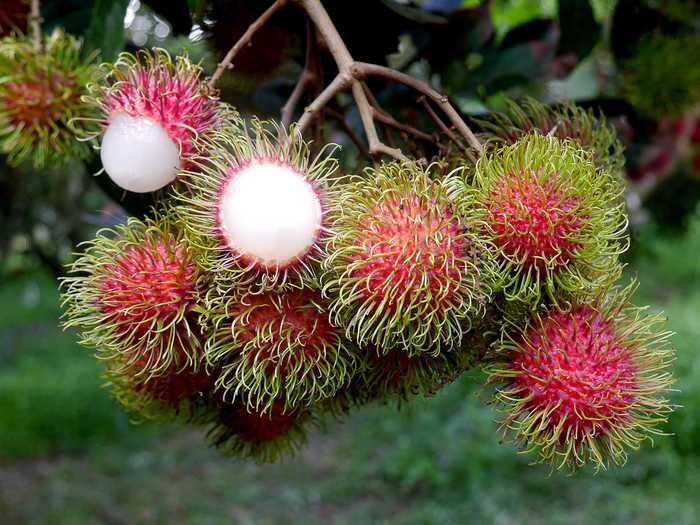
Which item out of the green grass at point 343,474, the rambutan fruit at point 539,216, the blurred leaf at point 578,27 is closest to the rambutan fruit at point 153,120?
the rambutan fruit at point 539,216

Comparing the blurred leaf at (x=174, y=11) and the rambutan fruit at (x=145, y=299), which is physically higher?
the blurred leaf at (x=174, y=11)

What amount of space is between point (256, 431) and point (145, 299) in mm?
243

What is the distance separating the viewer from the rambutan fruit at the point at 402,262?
2.34 feet

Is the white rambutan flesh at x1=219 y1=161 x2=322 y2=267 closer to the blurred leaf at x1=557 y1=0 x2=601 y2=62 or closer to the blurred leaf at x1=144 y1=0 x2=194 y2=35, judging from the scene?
the blurred leaf at x1=144 y1=0 x2=194 y2=35

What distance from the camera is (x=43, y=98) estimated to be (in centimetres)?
84

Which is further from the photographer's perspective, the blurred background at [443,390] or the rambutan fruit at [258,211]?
the blurred background at [443,390]

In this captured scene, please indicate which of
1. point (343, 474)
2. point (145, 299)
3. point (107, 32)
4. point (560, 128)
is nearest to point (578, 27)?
point (560, 128)

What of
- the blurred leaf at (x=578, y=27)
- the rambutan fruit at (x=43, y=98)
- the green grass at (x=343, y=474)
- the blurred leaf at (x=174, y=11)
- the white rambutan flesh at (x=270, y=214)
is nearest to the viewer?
the white rambutan flesh at (x=270, y=214)

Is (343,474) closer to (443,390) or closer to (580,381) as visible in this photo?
(443,390)

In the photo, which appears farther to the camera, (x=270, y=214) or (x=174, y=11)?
(x=174, y=11)

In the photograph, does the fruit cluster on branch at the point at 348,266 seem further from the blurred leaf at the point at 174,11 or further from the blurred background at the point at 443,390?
the blurred leaf at the point at 174,11

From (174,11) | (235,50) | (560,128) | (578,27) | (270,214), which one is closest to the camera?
(270,214)

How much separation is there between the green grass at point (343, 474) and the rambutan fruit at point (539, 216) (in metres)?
1.94

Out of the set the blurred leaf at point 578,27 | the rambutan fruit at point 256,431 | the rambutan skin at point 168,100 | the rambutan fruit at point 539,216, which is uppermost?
the blurred leaf at point 578,27
